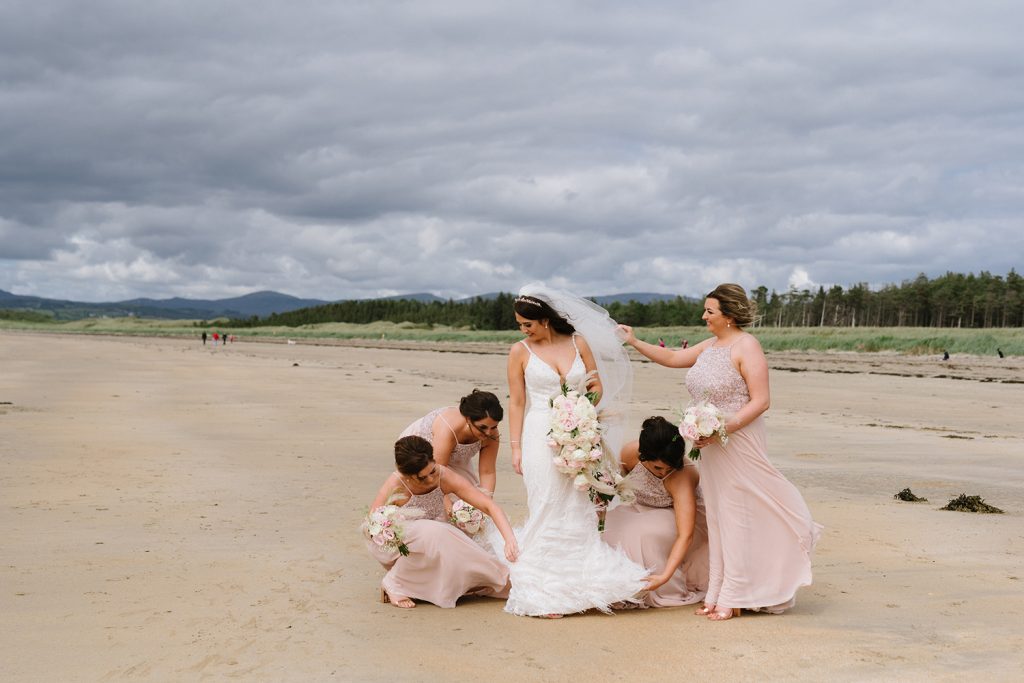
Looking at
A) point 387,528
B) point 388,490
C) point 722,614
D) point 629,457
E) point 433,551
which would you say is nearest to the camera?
point 722,614

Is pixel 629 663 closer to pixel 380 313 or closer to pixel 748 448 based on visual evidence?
pixel 748 448

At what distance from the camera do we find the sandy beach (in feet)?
17.1

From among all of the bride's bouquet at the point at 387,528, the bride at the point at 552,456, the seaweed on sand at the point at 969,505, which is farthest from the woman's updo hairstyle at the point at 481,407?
the seaweed on sand at the point at 969,505

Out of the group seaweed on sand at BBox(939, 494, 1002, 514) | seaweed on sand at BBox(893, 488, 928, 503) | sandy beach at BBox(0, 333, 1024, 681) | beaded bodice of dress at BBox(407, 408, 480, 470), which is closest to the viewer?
sandy beach at BBox(0, 333, 1024, 681)

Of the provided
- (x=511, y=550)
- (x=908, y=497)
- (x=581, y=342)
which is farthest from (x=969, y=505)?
(x=511, y=550)

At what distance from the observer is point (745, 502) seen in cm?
618

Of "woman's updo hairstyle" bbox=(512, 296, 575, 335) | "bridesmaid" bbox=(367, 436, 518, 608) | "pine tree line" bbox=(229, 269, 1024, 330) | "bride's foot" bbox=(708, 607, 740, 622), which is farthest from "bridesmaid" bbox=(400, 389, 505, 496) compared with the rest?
"pine tree line" bbox=(229, 269, 1024, 330)

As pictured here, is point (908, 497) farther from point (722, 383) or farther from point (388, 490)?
point (388, 490)

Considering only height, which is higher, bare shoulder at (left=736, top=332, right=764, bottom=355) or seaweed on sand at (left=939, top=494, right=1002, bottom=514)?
bare shoulder at (left=736, top=332, right=764, bottom=355)

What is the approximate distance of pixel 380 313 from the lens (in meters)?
193

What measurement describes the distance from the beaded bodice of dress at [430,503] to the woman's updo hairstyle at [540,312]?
4.60ft

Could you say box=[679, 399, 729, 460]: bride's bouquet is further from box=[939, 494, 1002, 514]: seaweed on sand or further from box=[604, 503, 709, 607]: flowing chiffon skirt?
box=[939, 494, 1002, 514]: seaweed on sand

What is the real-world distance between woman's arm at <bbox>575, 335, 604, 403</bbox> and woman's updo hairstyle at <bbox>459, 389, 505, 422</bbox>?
2.35 ft

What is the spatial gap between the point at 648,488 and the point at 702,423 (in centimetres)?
94
